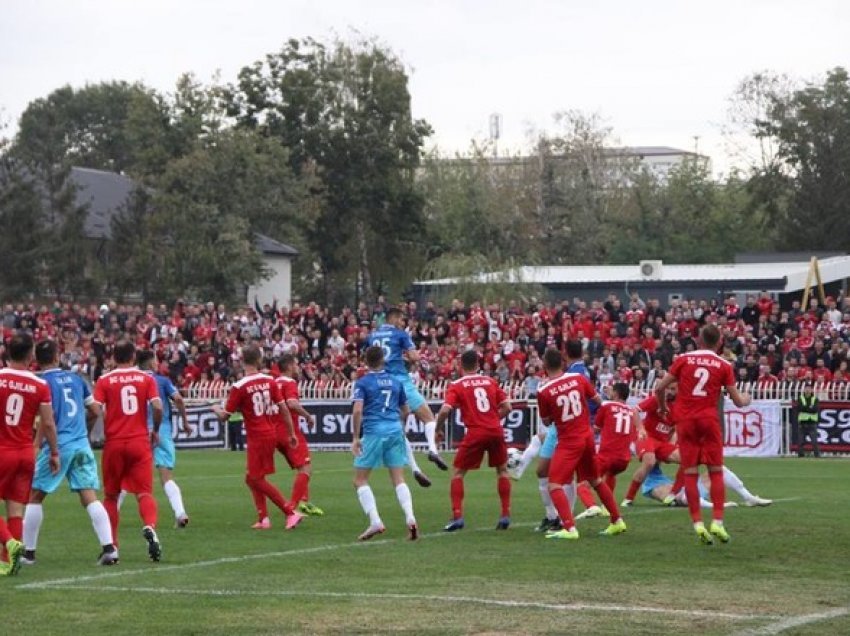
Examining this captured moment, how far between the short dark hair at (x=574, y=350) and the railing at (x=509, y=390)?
18.1 m

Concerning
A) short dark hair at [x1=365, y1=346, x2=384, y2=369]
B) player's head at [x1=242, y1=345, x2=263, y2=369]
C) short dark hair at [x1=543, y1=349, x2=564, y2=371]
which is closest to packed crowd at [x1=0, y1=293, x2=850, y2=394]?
player's head at [x1=242, y1=345, x2=263, y2=369]

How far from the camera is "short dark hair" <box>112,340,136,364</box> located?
14.9 meters

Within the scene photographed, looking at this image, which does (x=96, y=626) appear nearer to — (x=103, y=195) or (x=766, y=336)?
(x=766, y=336)

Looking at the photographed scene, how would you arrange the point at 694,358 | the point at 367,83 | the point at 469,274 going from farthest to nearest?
the point at 367,83, the point at 469,274, the point at 694,358

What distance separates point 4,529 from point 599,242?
239 feet

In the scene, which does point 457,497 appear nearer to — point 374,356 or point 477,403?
point 477,403

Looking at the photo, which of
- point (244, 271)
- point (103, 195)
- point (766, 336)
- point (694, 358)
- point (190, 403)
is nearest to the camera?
point (694, 358)

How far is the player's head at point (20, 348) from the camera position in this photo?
45.3 ft

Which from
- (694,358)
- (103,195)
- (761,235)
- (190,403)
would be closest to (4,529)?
(694,358)

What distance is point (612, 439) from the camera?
1892 cm

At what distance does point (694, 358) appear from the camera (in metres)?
16.0

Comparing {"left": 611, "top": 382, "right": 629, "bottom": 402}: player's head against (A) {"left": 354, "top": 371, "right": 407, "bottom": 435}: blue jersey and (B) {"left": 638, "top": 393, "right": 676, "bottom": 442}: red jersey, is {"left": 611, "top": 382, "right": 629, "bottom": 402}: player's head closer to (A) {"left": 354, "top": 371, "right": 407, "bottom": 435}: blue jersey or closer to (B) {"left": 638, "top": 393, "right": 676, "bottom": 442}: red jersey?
(B) {"left": 638, "top": 393, "right": 676, "bottom": 442}: red jersey

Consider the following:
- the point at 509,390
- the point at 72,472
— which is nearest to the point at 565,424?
the point at 72,472

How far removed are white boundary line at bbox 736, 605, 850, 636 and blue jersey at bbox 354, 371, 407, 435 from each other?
6.30 metres
